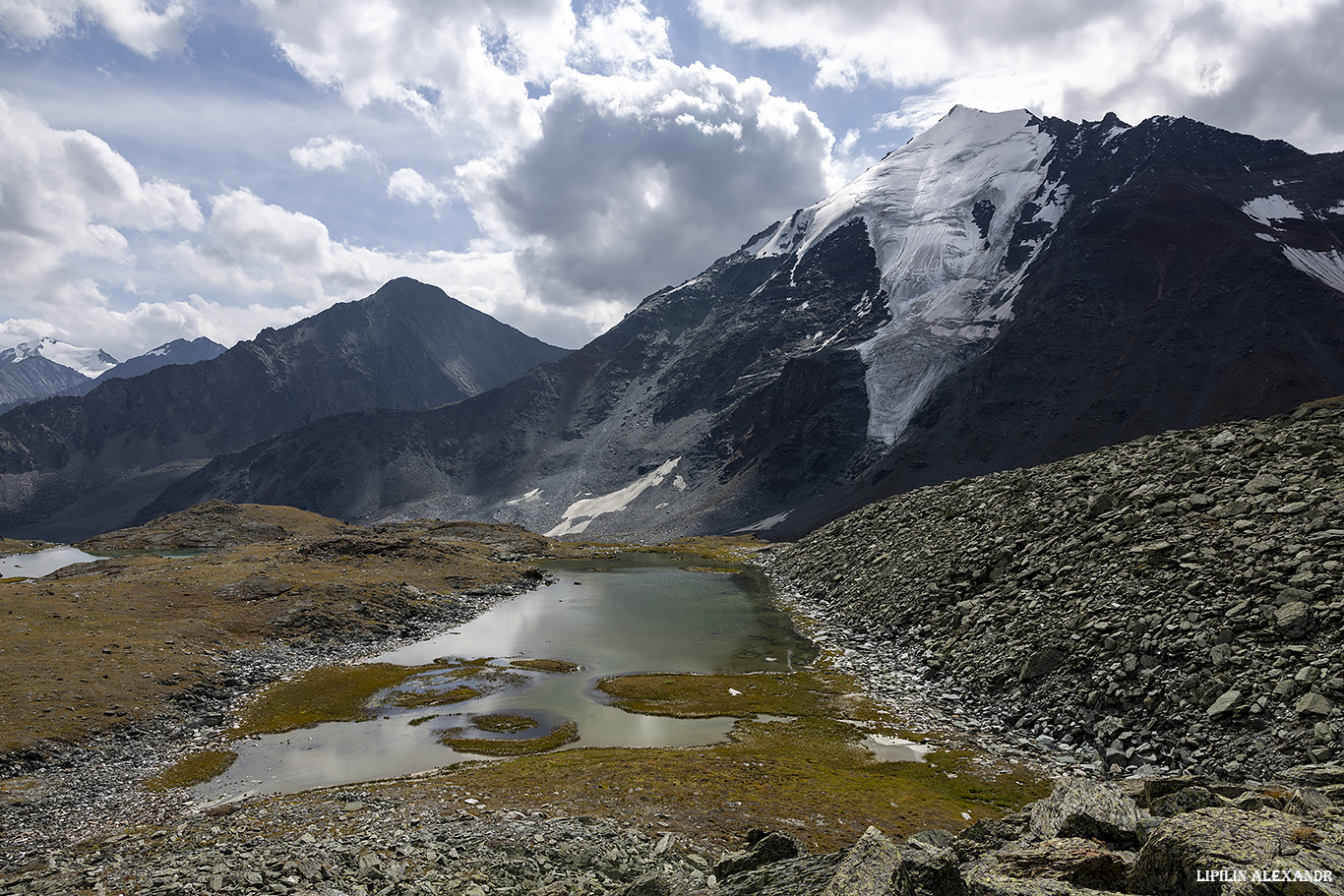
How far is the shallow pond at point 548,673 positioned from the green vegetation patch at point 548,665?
43 cm

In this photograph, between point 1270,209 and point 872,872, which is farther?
point 1270,209

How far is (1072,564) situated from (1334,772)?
2379 cm

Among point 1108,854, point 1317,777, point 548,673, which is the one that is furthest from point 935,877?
point 548,673

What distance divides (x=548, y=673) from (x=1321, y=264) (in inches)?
7639

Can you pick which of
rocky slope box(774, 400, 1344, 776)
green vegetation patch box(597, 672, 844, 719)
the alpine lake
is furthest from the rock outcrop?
green vegetation patch box(597, 672, 844, 719)

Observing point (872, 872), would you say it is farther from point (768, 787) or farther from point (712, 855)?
point (768, 787)

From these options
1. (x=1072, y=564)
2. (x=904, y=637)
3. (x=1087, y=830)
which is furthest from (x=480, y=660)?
(x=1087, y=830)

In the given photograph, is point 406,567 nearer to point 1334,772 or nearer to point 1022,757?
point 1022,757

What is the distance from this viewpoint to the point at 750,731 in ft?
113

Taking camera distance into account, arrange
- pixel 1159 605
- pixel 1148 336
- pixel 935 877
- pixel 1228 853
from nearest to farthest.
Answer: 1. pixel 1228 853
2. pixel 935 877
3. pixel 1159 605
4. pixel 1148 336

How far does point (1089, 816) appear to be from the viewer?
12.5 metres

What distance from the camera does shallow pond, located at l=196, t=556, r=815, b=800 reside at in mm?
30969

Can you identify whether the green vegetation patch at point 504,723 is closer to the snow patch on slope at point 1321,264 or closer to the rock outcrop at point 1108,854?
the rock outcrop at point 1108,854

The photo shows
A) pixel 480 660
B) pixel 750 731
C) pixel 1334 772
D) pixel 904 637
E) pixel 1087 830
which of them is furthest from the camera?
pixel 480 660
